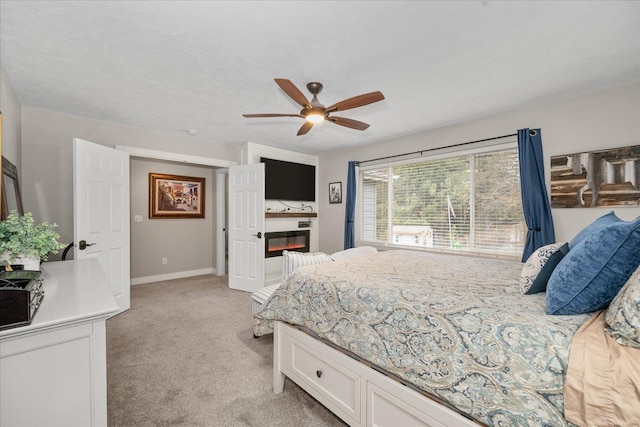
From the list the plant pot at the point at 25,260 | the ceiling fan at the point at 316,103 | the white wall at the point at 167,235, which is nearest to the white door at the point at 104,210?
the white wall at the point at 167,235

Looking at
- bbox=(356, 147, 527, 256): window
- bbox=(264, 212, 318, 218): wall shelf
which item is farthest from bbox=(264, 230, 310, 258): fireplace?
bbox=(356, 147, 527, 256): window

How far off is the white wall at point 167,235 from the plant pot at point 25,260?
3.55m

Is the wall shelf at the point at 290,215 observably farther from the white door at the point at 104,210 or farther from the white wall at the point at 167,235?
the white door at the point at 104,210

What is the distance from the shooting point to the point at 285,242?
17.2 feet

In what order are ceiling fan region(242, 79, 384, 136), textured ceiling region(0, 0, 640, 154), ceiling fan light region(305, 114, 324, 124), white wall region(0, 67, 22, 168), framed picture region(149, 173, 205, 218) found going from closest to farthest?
textured ceiling region(0, 0, 640, 154) → ceiling fan region(242, 79, 384, 136) → white wall region(0, 67, 22, 168) → ceiling fan light region(305, 114, 324, 124) → framed picture region(149, 173, 205, 218)

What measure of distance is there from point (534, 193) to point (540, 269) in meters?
2.07

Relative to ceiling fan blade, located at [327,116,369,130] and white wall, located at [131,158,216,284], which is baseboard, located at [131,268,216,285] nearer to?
white wall, located at [131,158,216,284]

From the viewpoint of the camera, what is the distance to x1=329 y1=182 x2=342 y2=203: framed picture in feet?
17.4

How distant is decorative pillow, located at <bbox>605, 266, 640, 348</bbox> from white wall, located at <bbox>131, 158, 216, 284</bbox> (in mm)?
5717

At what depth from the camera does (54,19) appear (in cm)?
179

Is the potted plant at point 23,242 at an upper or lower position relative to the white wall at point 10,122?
lower

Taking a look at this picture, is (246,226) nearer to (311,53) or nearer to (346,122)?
(346,122)

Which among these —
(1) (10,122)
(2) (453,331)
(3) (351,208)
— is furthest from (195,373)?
(3) (351,208)

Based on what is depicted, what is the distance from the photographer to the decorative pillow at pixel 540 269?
141cm
